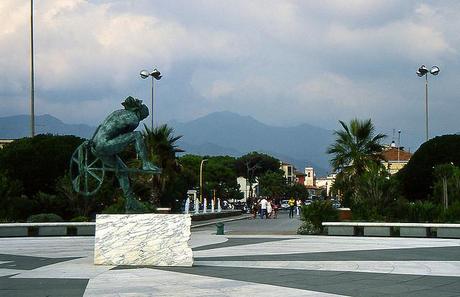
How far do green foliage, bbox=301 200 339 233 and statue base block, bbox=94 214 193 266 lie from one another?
48.7 ft

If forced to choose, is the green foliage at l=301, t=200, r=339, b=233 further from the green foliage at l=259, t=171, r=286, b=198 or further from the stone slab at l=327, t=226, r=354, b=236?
the green foliage at l=259, t=171, r=286, b=198

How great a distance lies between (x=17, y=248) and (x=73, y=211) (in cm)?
1252

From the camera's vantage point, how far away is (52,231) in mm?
27719

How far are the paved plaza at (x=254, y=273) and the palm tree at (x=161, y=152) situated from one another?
16.7 m

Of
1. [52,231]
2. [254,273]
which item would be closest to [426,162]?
[52,231]

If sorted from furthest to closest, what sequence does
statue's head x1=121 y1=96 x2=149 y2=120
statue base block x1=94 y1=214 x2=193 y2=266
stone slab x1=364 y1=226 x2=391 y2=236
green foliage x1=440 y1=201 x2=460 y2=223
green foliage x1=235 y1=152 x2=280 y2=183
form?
green foliage x1=235 y1=152 x2=280 y2=183 < green foliage x1=440 y1=201 x2=460 y2=223 < stone slab x1=364 y1=226 x2=391 y2=236 < statue's head x1=121 y1=96 x2=149 y2=120 < statue base block x1=94 y1=214 x2=193 y2=266

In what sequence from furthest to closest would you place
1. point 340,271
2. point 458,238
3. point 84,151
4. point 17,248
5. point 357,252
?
point 458,238 < point 17,248 < point 357,252 < point 84,151 < point 340,271

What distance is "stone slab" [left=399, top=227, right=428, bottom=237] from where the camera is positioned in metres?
26.9

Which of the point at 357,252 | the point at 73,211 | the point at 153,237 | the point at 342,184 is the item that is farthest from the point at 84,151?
the point at 342,184

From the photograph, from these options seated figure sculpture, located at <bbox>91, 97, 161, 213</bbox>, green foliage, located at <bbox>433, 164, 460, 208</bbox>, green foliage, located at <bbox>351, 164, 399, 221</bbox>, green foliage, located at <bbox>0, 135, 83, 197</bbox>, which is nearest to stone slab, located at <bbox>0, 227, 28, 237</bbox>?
seated figure sculpture, located at <bbox>91, 97, 161, 213</bbox>

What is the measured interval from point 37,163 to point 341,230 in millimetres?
21359

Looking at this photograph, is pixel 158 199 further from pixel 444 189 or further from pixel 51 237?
pixel 444 189

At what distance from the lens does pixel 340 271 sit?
1448 cm

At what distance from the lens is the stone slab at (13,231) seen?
2677cm
